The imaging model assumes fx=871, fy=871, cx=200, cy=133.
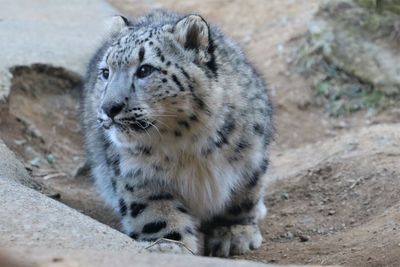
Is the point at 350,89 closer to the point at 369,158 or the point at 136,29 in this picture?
the point at 369,158

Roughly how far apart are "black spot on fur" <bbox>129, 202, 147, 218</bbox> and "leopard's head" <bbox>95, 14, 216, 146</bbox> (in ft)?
1.88

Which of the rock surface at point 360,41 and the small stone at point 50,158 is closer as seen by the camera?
the small stone at point 50,158

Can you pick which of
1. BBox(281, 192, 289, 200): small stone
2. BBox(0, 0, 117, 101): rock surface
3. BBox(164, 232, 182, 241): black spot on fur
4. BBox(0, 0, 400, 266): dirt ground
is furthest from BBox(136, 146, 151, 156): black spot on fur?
BBox(0, 0, 117, 101): rock surface

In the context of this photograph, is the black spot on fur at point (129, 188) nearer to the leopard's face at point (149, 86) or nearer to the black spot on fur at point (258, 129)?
the leopard's face at point (149, 86)

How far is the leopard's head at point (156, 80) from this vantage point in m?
5.73

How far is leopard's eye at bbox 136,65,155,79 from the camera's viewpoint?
5844mm

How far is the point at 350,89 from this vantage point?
998cm

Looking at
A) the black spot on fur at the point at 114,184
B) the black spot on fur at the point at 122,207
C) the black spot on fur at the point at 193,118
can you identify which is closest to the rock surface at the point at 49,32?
the black spot on fur at the point at 114,184

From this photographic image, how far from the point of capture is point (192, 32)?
19.9 feet

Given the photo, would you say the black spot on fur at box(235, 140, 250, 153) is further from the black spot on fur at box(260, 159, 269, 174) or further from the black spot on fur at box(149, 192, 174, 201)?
the black spot on fur at box(149, 192, 174, 201)

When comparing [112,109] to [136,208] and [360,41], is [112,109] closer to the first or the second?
[136,208]

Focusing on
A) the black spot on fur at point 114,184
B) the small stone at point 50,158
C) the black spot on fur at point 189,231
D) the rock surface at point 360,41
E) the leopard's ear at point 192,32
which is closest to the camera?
the leopard's ear at point 192,32

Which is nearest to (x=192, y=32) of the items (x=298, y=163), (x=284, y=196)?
(x=284, y=196)

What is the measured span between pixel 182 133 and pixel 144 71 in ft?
1.65
